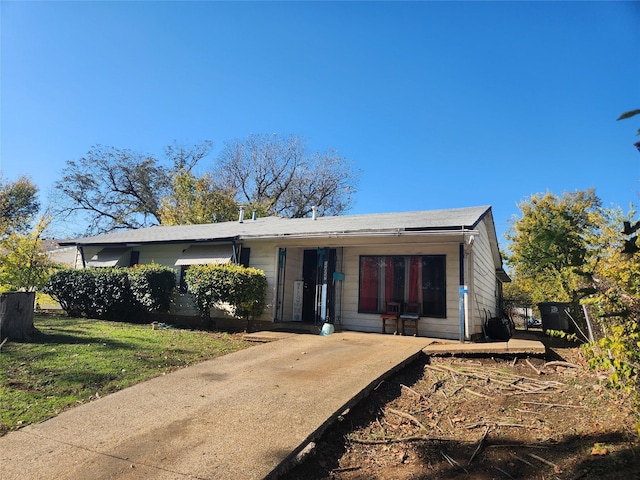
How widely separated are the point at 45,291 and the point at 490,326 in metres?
14.4

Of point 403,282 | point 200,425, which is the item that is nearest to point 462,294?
point 403,282

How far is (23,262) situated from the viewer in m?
9.24

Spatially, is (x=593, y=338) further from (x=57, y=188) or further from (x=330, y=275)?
(x=57, y=188)

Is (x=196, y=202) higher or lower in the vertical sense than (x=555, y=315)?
higher

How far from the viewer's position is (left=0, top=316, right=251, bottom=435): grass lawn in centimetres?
407

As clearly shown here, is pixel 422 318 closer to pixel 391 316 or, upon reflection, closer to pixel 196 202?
pixel 391 316

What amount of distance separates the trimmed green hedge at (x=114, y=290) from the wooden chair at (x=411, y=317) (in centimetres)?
721

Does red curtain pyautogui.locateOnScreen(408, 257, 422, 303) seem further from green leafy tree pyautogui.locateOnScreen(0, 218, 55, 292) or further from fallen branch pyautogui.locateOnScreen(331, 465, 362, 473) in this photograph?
green leafy tree pyautogui.locateOnScreen(0, 218, 55, 292)

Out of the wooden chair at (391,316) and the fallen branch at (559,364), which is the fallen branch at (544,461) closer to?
the fallen branch at (559,364)

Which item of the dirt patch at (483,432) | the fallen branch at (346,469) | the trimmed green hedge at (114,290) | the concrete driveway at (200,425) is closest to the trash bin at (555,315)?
the dirt patch at (483,432)

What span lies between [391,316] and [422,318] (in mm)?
782

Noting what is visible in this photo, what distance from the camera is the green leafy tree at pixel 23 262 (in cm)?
896

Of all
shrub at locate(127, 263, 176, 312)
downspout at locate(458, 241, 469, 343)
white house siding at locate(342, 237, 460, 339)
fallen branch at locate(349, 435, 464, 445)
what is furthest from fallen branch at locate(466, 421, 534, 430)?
shrub at locate(127, 263, 176, 312)

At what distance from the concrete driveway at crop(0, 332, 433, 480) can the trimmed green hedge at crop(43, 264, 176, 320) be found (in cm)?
616
